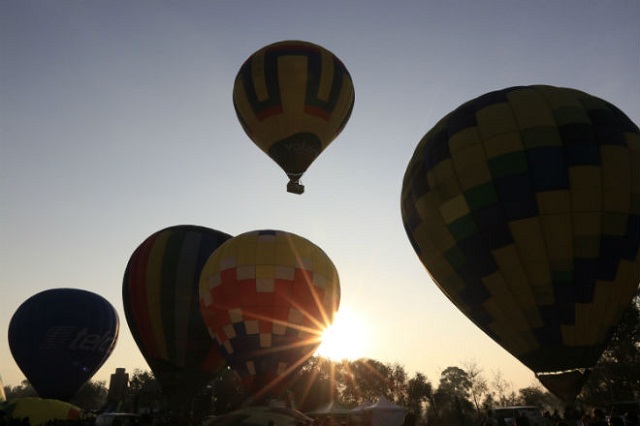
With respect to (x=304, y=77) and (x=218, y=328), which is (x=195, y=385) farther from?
(x=304, y=77)

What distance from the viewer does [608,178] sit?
1207 cm

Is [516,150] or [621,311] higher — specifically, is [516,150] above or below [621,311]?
above

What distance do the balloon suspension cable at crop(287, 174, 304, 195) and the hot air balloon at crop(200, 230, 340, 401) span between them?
3.28 m


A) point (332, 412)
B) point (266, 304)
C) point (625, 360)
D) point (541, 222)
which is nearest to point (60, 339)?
point (332, 412)

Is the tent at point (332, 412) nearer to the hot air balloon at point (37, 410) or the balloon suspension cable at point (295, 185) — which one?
the hot air balloon at point (37, 410)

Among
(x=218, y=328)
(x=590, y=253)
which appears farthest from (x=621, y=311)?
(x=218, y=328)

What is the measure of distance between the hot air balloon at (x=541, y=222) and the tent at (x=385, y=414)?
14765 mm

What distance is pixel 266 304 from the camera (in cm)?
1496

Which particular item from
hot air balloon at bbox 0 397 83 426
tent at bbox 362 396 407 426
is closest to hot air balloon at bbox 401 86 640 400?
tent at bbox 362 396 407 426

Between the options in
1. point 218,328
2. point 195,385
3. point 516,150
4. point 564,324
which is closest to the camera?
point 564,324

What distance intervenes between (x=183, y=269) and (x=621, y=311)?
50.1ft

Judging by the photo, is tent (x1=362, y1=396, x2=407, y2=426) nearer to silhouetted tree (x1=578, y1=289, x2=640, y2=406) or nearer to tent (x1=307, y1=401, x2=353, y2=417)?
tent (x1=307, y1=401, x2=353, y2=417)

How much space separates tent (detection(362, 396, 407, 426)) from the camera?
2583 centimetres

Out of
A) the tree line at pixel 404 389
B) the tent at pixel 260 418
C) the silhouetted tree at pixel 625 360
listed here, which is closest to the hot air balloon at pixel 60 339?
the tree line at pixel 404 389
